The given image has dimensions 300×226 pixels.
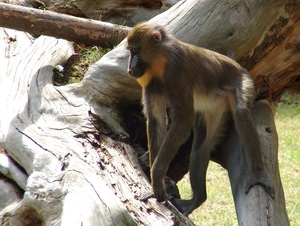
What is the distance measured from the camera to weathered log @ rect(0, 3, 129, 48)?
21.6ft

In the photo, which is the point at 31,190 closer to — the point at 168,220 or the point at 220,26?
the point at 168,220

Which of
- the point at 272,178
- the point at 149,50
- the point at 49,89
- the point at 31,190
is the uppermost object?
the point at 149,50

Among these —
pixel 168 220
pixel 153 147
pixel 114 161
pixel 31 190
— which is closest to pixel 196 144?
pixel 153 147

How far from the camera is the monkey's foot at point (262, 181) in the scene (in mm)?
5070

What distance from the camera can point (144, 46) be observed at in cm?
520

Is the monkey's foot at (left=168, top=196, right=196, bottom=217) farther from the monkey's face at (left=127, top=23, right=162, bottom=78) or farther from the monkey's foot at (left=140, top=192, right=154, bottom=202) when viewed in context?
the monkey's face at (left=127, top=23, right=162, bottom=78)

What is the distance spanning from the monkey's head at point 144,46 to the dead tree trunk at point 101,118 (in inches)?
23.7

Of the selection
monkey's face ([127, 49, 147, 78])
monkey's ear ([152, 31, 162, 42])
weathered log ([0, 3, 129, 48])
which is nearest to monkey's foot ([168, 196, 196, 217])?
monkey's face ([127, 49, 147, 78])

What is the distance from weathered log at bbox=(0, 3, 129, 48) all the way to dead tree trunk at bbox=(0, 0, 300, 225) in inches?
10.8

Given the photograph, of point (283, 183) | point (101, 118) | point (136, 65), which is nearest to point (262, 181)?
point (136, 65)

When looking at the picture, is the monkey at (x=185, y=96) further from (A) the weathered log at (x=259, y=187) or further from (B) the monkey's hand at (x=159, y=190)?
(A) the weathered log at (x=259, y=187)

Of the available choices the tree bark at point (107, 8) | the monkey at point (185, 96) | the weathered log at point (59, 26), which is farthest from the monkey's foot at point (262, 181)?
the tree bark at point (107, 8)

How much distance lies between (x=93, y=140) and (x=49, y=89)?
1021 millimetres

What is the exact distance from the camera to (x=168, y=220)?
14.6 feet
